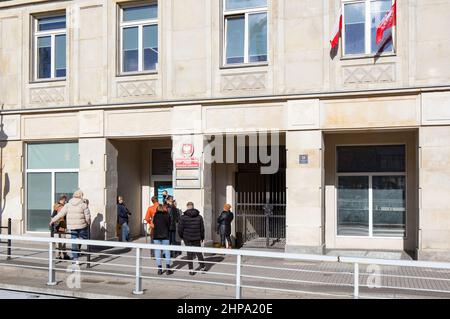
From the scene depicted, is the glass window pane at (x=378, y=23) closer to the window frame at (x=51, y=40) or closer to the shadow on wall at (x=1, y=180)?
the window frame at (x=51, y=40)

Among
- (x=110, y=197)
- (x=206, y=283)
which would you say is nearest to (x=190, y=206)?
(x=206, y=283)

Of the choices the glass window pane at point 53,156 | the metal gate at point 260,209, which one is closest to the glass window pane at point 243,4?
the metal gate at point 260,209

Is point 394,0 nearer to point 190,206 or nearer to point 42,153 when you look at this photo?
point 190,206

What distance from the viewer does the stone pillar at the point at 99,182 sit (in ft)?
50.6

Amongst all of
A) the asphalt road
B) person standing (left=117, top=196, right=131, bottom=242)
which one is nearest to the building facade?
person standing (left=117, top=196, right=131, bottom=242)

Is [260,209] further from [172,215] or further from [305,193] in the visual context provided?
[172,215]

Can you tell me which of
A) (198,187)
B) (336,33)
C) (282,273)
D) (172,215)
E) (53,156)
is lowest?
(282,273)

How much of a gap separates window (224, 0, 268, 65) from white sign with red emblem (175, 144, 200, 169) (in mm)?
2545

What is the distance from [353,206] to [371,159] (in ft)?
4.62

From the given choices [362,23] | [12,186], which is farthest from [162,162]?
[362,23]

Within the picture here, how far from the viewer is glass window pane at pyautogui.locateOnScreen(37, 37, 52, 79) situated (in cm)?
1664

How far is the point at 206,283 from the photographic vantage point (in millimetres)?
9219

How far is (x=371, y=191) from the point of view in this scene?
1490cm
